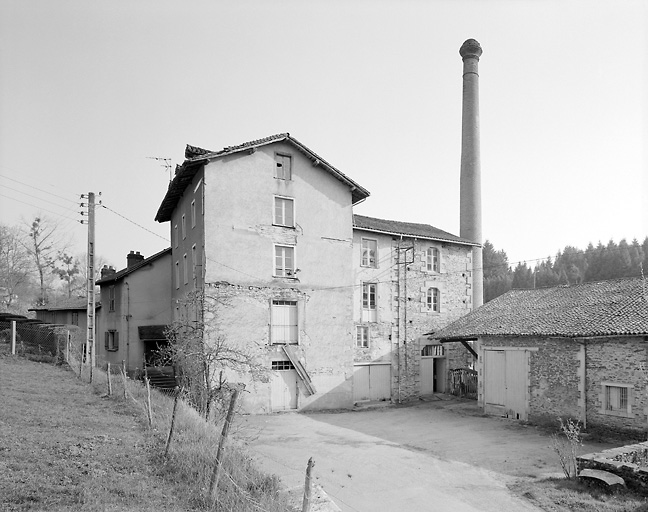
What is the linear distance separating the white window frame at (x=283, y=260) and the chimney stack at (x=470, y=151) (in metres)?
14.4

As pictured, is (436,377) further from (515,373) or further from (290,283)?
(290,283)

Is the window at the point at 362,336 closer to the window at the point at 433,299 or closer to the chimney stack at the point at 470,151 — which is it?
the window at the point at 433,299

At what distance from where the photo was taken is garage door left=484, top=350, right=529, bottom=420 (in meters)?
18.4

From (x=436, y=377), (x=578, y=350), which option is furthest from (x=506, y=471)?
(x=436, y=377)

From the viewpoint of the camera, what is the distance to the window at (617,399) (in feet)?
49.3

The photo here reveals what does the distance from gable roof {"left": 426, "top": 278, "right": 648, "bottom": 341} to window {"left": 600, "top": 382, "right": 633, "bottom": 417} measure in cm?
177

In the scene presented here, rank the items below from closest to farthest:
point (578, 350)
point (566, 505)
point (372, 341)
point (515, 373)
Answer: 1. point (566, 505)
2. point (578, 350)
3. point (515, 373)
4. point (372, 341)

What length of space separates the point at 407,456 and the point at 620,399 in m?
7.60

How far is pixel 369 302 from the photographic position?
24609 millimetres

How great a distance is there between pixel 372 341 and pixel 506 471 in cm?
1286

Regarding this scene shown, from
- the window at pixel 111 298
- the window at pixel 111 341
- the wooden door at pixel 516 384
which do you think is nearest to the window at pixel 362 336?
the wooden door at pixel 516 384

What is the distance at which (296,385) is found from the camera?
821 inches

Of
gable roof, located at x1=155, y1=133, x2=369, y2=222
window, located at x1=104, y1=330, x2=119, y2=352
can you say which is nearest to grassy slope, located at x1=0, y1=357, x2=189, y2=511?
gable roof, located at x1=155, y1=133, x2=369, y2=222

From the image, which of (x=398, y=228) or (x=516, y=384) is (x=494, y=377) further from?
Answer: (x=398, y=228)
